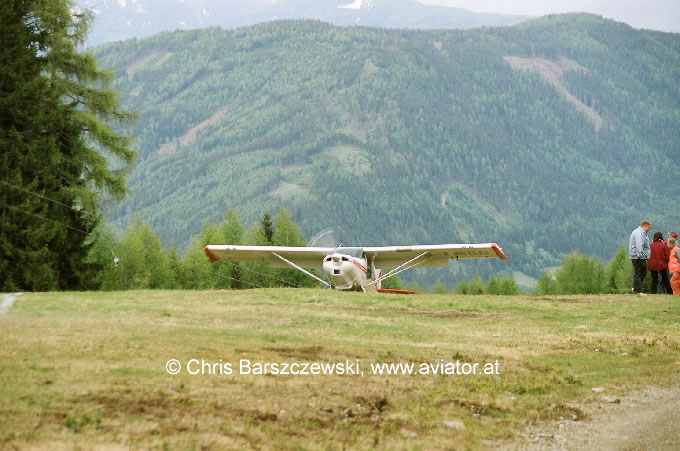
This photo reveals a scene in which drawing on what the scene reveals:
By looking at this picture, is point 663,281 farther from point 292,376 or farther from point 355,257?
point 292,376

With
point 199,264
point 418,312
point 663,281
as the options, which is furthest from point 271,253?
point 199,264

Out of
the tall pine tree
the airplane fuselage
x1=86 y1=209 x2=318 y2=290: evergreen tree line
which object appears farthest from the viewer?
x1=86 y1=209 x2=318 y2=290: evergreen tree line

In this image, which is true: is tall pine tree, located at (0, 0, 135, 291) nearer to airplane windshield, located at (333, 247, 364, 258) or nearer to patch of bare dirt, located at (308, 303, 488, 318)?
airplane windshield, located at (333, 247, 364, 258)

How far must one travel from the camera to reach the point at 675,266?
2697cm

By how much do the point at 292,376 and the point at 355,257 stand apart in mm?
20929

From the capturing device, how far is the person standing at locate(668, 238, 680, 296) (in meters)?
26.7

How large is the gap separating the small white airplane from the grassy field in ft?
34.9

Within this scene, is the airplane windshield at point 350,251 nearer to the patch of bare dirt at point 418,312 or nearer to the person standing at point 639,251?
the person standing at point 639,251

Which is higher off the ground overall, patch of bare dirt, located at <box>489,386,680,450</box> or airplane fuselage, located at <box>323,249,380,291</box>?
patch of bare dirt, located at <box>489,386,680,450</box>

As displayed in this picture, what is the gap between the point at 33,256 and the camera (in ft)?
94.4

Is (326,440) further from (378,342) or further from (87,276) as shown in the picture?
(87,276)

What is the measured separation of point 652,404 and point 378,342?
17.9ft

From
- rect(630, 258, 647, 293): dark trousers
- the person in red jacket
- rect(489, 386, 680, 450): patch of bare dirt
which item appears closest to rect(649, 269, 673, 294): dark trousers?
the person in red jacket

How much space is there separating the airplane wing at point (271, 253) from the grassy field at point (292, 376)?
42.9ft
